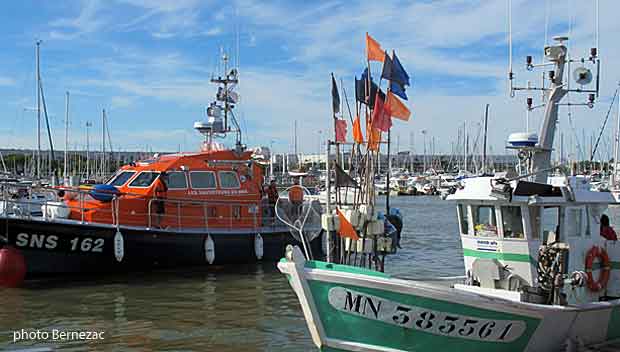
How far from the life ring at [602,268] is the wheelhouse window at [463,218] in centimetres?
187

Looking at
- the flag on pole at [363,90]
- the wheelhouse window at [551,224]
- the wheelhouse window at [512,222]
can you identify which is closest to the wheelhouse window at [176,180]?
the flag on pole at [363,90]

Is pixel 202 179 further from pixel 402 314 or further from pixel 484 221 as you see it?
pixel 402 314

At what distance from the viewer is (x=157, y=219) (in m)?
16.7

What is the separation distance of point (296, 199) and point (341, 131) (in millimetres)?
2255

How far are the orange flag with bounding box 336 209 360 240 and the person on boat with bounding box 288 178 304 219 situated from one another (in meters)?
1.17

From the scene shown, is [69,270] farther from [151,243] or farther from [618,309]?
[618,309]

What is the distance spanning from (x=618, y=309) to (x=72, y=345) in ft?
27.7

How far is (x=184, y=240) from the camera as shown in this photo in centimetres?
1680

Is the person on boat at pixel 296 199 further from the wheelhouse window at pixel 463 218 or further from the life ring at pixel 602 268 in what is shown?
the life ring at pixel 602 268

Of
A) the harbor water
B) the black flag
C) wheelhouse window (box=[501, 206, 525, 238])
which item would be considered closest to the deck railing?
the harbor water

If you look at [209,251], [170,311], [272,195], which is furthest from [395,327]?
[272,195]

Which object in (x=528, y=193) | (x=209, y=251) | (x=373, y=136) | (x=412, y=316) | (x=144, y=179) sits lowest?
→ (x=209, y=251)

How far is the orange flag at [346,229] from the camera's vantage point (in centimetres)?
924

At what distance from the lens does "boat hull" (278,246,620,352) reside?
8211 mm
